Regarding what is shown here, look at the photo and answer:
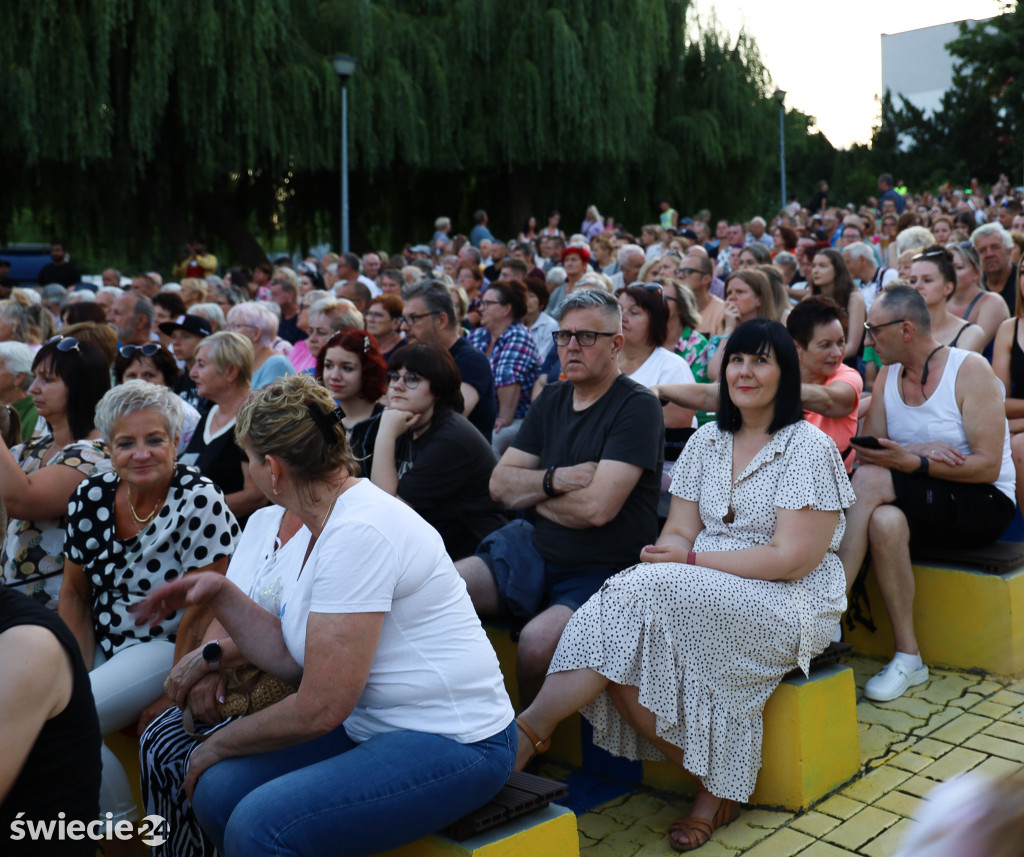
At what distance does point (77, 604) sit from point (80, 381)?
A: 106cm

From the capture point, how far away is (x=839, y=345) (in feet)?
14.5

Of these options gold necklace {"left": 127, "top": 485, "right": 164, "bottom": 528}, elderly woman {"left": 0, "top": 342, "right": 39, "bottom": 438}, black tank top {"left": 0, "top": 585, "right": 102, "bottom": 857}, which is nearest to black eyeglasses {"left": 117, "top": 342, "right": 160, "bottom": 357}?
elderly woman {"left": 0, "top": 342, "right": 39, "bottom": 438}

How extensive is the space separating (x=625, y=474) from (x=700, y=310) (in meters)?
3.72

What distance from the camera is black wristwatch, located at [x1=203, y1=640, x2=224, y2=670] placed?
269cm

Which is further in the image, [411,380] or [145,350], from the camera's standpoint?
[145,350]

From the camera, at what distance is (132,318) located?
24.7ft

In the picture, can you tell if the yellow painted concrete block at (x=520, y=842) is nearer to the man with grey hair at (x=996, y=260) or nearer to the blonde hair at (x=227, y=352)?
the blonde hair at (x=227, y=352)

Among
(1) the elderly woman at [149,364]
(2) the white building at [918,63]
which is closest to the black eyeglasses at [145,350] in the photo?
(1) the elderly woman at [149,364]

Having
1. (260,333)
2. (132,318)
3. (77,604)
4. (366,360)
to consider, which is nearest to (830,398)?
(366,360)

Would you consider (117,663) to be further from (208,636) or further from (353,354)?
(353,354)

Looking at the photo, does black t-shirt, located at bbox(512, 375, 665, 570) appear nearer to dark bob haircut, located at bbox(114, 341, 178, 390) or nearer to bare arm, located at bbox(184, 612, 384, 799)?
bare arm, located at bbox(184, 612, 384, 799)

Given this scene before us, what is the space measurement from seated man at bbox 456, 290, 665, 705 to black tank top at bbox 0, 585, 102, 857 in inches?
63.6

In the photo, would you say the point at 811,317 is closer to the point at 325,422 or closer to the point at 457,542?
the point at 457,542

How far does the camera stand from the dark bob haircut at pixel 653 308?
5172 mm
